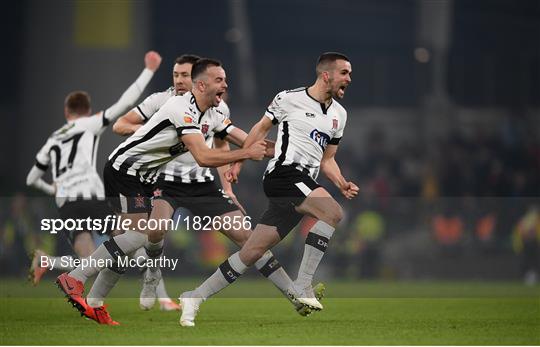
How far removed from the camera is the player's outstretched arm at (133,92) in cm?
1085

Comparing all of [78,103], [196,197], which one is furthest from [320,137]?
[78,103]

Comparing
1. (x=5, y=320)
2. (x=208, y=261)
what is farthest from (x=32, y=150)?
(x=5, y=320)

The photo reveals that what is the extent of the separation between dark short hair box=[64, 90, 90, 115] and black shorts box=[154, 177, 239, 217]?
1.75 m

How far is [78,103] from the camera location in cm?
1158

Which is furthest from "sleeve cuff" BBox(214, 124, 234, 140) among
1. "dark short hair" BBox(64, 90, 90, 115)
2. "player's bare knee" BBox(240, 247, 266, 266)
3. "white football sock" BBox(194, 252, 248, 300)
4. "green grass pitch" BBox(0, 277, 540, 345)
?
"dark short hair" BBox(64, 90, 90, 115)

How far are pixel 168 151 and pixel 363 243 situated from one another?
11204mm

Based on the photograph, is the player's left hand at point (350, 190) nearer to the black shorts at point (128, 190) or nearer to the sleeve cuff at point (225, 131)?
the sleeve cuff at point (225, 131)

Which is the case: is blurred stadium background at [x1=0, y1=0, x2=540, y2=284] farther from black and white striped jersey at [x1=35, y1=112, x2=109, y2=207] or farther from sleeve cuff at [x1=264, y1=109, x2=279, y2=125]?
sleeve cuff at [x1=264, y1=109, x2=279, y2=125]

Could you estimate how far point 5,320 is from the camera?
9.85 meters

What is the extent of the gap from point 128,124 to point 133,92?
25.1 inches

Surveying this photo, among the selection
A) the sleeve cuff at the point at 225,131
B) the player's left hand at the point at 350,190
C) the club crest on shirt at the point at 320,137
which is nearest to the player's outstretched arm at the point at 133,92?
the sleeve cuff at the point at 225,131

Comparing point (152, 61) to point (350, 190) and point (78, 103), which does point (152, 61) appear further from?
point (350, 190)

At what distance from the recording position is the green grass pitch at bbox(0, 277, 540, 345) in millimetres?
8102

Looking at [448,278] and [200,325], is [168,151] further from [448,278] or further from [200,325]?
[448,278]
